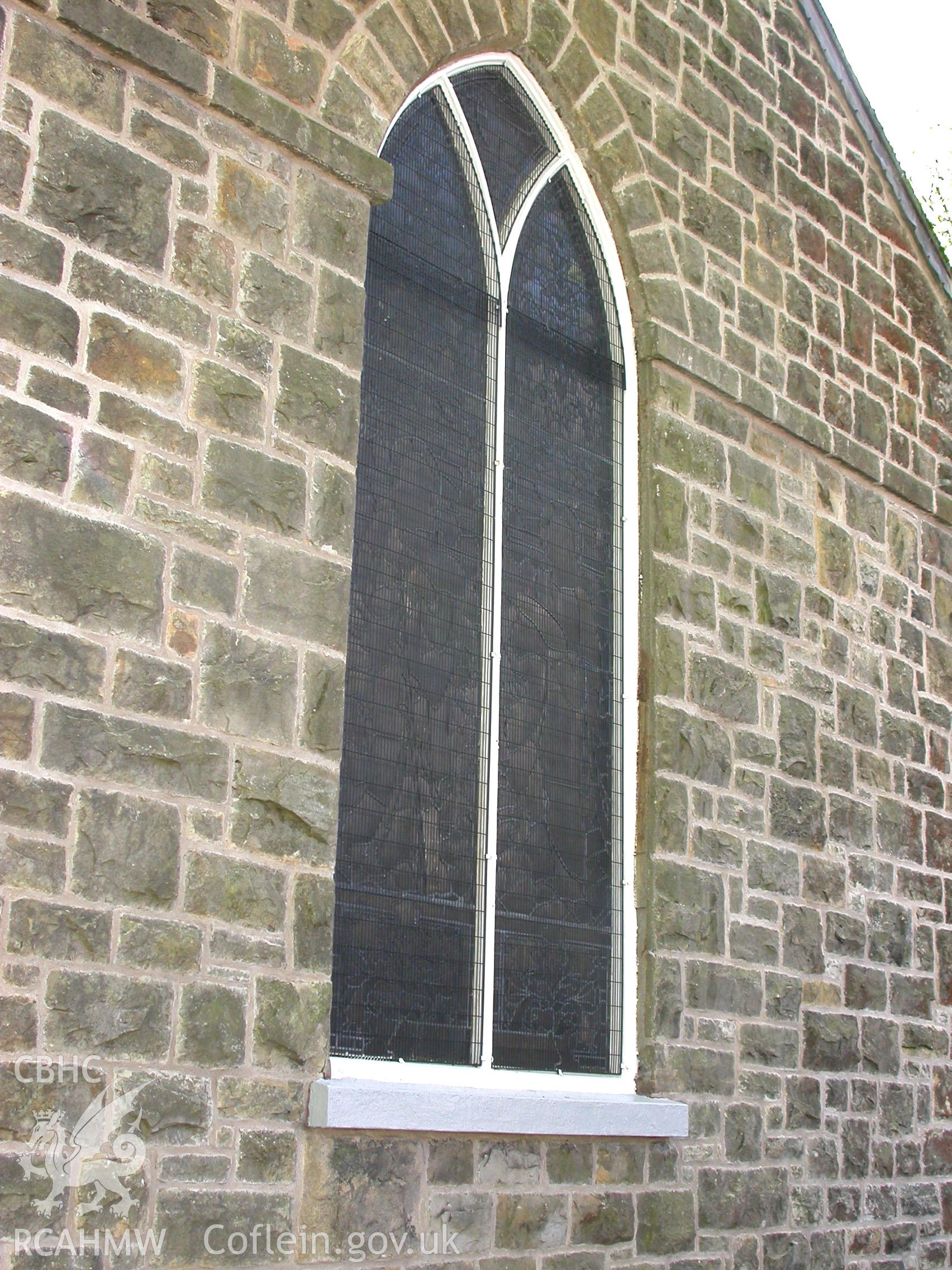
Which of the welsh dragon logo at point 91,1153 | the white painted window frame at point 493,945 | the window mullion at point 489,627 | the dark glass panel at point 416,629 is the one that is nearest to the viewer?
the welsh dragon logo at point 91,1153

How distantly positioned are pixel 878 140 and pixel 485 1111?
19.5ft

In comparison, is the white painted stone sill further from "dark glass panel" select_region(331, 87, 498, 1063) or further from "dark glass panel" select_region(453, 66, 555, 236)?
"dark glass panel" select_region(453, 66, 555, 236)

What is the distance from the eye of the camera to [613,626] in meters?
6.59

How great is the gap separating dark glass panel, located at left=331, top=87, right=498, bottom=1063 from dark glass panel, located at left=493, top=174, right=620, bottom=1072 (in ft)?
0.71

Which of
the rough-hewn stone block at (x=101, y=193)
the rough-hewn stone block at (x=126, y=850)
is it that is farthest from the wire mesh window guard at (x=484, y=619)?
the rough-hewn stone block at (x=101, y=193)

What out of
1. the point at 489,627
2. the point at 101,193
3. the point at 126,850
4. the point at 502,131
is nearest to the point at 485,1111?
the point at 126,850

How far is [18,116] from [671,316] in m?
3.26

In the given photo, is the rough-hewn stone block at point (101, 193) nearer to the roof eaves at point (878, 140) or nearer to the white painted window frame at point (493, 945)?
the white painted window frame at point (493, 945)

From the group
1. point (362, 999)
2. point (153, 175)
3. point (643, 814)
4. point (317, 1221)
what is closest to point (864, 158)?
point (643, 814)

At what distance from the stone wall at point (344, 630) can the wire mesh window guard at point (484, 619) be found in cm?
23

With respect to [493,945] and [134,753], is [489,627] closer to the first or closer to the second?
[493,945]

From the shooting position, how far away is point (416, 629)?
18.7 feet

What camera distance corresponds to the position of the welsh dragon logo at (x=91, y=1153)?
4.09m

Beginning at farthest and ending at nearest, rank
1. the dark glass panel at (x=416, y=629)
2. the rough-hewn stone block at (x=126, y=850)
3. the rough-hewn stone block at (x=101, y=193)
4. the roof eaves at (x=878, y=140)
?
the roof eaves at (x=878, y=140) < the dark glass panel at (x=416, y=629) < the rough-hewn stone block at (x=101, y=193) < the rough-hewn stone block at (x=126, y=850)
